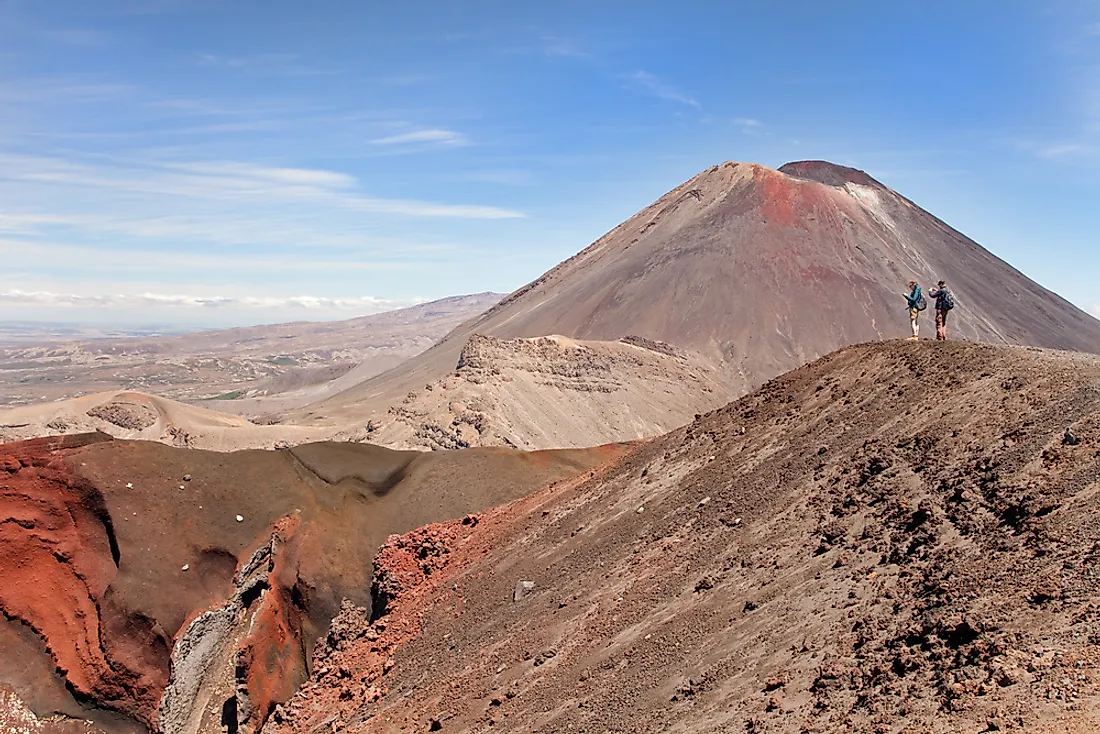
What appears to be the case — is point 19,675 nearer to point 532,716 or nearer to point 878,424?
point 532,716

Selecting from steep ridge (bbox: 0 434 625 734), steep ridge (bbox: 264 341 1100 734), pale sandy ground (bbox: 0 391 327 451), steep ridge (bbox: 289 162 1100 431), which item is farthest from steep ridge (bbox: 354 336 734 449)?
steep ridge (bbox: 264 341 1100 734)

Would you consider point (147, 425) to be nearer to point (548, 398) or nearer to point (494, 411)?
point (494, 411)

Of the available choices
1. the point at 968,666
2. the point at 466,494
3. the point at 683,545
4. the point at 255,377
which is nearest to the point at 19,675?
the point at 466,494

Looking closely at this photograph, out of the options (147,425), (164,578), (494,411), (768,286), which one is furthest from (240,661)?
(768,286)

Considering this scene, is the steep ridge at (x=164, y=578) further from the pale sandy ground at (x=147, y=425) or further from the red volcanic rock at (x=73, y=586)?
the pale sandy ground at (x=147, y=425)

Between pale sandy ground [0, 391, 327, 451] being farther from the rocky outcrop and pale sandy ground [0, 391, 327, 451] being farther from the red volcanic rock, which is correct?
the rocky outcrop

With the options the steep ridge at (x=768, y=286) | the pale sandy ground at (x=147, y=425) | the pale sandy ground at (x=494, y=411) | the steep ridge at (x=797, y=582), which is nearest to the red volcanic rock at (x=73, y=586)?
the steep ridge at (x=797, y=582)
